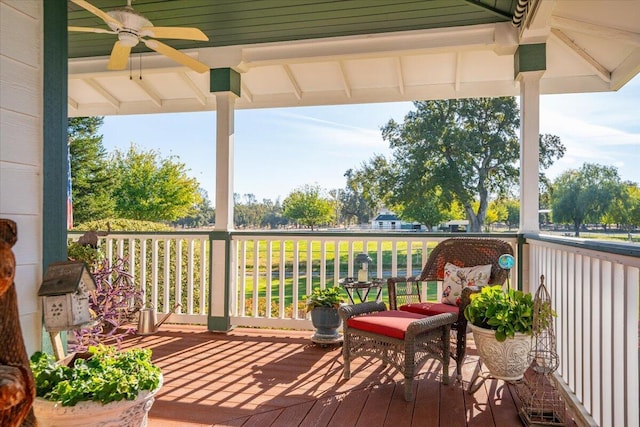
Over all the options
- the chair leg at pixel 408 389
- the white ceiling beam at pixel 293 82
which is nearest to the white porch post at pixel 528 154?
the chair leg at pixel 408 389

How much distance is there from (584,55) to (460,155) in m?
6.66

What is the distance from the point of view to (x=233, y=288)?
4734mm

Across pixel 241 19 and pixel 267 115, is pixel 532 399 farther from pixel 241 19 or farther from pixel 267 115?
pixel 267 115

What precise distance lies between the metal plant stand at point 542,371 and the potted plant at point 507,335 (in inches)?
2.7

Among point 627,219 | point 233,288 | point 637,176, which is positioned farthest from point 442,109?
point 233,288

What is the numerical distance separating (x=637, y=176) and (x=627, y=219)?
1.37 m

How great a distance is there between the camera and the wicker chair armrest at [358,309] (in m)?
3.27

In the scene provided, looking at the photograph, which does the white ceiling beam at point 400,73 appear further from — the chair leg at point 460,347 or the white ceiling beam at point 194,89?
the chair leg at point 460,347

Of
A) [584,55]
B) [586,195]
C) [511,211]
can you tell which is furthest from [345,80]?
[511,211]

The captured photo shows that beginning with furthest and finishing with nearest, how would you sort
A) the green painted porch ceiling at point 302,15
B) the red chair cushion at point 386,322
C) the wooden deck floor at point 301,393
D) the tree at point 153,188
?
the tree at point 153,188 < the green painted porch ceiling at point 302,15 < the red chair cushion at point 386,322 < the wooden deck floor at point 301,393

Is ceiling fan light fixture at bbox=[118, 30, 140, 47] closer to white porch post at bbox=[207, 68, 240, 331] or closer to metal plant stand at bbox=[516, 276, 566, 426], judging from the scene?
white porch post at bbox=[207, 68, 240, 331]

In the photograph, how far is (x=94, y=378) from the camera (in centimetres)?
161

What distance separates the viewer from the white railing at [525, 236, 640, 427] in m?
1.81

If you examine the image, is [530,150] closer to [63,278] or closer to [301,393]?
[301,393]
